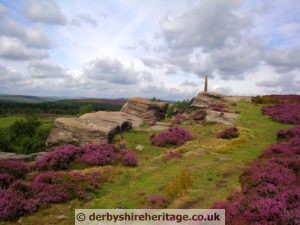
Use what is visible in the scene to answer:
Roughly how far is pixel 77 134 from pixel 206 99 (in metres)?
33.8

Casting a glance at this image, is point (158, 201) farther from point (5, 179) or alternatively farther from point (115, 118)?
point (115, 118)

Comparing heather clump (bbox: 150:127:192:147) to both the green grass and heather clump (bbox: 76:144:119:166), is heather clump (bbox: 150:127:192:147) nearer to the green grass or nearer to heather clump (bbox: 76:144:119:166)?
the green grass

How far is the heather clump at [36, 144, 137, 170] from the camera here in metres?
16.8

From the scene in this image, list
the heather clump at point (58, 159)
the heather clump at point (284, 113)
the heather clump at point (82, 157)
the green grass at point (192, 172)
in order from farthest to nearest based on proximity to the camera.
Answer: the heather clump at point (284, 113)
the heather clump at point (82, 157)
the heather clump at point (58, 159)
the green grass at point (192, 172)

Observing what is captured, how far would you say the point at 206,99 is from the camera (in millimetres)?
51781

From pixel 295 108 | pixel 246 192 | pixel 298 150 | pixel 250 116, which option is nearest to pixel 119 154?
pixel 246 192

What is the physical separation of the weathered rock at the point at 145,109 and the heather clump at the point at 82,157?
64.5 feet

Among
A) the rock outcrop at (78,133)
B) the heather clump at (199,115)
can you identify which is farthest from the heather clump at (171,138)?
the heather clump at (199,115)

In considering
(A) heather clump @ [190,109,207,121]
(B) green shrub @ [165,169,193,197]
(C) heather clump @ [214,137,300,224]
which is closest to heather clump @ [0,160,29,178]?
(B) green shrub @ [165,169,193,197]

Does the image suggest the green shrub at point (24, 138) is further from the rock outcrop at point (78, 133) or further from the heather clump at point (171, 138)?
the heather clump at point (171, 138)

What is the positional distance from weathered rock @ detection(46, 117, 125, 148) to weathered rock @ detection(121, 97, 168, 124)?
14.5 m

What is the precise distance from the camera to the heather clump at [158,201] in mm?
10984

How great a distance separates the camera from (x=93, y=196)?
1252cm

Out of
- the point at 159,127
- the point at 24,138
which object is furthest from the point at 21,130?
the point at 159,127
